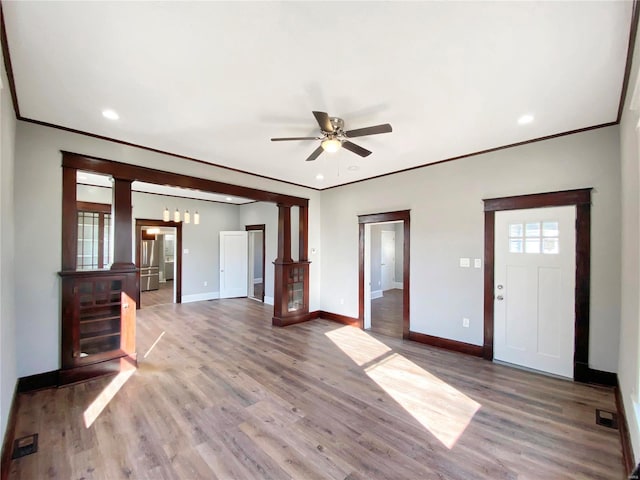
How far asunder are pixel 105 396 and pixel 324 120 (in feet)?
11.4

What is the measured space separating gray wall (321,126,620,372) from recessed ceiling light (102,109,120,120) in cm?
386

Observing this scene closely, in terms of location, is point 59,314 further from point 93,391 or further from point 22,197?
→ point 22,197

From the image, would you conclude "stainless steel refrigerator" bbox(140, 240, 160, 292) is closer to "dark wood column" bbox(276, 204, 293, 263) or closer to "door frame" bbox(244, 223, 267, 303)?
"door frame" bbox(244, 223, 267, 303)

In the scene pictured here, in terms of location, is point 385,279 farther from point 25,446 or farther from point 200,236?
point 25,446

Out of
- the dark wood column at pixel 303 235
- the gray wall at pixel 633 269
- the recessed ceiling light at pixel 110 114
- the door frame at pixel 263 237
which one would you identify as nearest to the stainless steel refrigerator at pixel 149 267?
the door frame at pixel 263 237

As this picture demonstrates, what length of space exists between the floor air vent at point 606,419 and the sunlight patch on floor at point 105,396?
4464 mm

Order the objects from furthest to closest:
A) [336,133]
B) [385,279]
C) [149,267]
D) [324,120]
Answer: [385,279], [149,267], [336,133], [324,120]

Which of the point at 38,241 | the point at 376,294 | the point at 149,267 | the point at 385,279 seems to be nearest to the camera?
the point at 38,241

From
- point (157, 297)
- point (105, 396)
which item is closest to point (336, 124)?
point (105, 396)

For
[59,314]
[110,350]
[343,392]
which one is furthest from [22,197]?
[343,392]

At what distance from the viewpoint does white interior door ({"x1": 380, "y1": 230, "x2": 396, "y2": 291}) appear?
935 cm

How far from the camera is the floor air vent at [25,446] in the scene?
203 cm

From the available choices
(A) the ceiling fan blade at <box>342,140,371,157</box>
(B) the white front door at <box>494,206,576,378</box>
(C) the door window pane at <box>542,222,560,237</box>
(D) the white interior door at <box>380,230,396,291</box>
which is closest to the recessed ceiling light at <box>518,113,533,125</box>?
(B) the white front door at <box>494,206,576,378</box>

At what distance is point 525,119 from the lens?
9.20 feet
